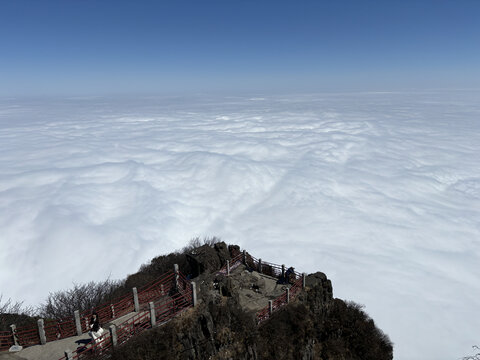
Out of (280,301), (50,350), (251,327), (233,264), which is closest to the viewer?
(50,350)

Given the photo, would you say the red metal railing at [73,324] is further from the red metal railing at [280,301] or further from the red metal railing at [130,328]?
the red metal railing at [280,301]

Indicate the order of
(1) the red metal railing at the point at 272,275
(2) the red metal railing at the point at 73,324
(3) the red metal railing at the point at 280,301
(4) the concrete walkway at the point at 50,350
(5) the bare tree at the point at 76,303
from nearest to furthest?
(4) the concrete walkway at the point at 50,350
(2) the red metal railing at the point at 73,324
(3) the red metal railing at the point at 280,301
(1) the red metal railing at the point at 272,275
(5) the bare tree at the point at 76,303

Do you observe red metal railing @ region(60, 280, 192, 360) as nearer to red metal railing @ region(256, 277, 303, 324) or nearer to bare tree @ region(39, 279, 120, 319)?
red metal railing @ region(256, 277, 303, 324)

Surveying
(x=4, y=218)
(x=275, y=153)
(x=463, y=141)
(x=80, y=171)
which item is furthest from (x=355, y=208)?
(x=463, y=141)

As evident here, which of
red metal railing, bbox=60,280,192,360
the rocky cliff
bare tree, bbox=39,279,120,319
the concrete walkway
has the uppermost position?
red metal railing, bbox=60,280,192,360

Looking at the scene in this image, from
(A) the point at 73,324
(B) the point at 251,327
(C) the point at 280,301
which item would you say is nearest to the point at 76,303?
(A) the point at 73,324

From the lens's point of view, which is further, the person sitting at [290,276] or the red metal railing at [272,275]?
the person sitting at [290,276]

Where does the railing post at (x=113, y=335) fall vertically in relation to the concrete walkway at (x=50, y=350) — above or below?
above

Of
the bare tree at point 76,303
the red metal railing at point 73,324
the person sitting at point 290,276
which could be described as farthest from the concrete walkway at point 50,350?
the bare tree at point 76,303

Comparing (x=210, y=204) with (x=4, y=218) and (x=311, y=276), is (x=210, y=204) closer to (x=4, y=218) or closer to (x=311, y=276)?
(x=4, y=218)

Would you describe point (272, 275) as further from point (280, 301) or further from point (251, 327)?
point (251, 327)

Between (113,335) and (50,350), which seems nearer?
(113,335)

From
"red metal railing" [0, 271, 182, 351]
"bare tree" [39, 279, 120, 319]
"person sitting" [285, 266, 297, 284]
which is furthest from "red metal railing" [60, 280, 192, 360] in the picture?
"bare tree" [39, 279, 120, 319]
